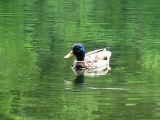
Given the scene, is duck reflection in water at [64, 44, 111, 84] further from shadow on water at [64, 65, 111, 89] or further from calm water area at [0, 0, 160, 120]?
calm water area at [0, 0, 160, 120]

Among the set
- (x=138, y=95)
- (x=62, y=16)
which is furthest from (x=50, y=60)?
(x=62, y=16)

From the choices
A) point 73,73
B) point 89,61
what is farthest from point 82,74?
point 89,61

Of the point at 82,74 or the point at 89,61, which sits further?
the point at 89,61

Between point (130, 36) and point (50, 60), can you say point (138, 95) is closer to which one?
point (50, 60)

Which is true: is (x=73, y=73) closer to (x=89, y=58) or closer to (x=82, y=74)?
(x=82, y=74)

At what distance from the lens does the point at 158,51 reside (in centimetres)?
2262

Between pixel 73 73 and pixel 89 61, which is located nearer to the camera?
pixel 73 73

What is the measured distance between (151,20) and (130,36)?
25.9 ft

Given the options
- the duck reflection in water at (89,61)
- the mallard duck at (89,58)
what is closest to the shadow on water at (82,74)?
the duck reflection in water at (89,61)

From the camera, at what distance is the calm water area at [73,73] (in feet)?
48.0

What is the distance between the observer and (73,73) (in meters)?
19.4

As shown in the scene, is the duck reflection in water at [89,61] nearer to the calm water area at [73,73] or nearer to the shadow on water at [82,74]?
the shadow on water at [82,74]

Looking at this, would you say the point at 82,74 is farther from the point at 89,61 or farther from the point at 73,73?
the point at 89,61

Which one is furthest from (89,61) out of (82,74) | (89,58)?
(82,74)
